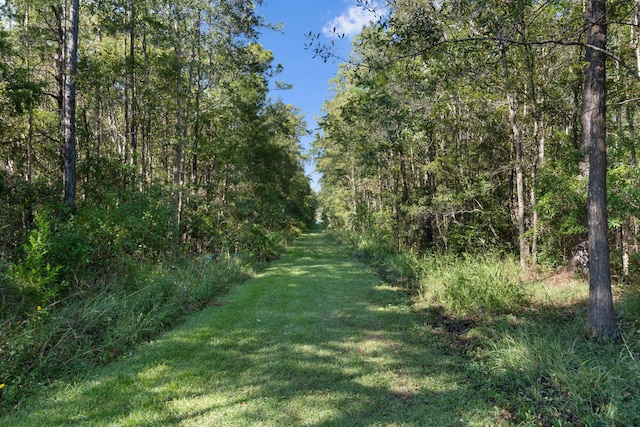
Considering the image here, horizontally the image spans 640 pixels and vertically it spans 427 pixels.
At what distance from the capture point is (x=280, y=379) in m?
3.59

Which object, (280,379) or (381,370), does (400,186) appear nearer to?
(381,370)

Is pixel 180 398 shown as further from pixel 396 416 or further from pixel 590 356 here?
pixel 590 356

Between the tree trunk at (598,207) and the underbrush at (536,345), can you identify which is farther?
the tree trunk at (598,207)

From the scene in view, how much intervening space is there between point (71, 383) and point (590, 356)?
5.34 m

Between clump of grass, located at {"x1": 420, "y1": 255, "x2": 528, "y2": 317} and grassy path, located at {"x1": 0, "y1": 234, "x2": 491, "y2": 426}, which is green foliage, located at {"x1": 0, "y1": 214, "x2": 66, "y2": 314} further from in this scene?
clump of grass, located at {"x1": 420, "y1": 255, "x2": 528, "y2": 317}

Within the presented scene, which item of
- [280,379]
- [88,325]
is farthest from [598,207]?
[88,325]

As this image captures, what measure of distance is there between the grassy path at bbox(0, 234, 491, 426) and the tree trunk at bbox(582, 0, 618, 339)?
170 centimetres

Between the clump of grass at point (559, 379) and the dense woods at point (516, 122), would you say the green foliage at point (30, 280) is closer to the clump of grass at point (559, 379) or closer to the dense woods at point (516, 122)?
the dense woods at point (516, 122)

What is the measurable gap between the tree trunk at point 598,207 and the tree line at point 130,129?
6.83m

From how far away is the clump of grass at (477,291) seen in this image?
5.55m

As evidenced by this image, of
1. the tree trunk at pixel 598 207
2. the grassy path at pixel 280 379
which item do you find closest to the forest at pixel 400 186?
the tree trunk at pixel 598 207

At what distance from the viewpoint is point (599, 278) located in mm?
4008

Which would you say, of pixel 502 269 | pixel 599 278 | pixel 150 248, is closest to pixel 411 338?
pixel 599 278

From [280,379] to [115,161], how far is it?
8.58 m
